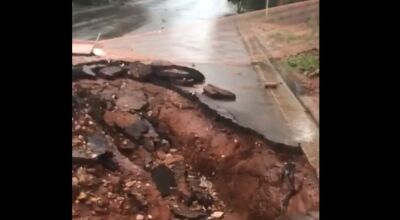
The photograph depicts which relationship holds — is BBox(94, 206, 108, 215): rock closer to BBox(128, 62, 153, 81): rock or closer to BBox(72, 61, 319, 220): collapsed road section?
BBox(72, 61, 319, 220): collapsed road section

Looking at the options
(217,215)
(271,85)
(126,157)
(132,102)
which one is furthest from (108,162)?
(271,85)

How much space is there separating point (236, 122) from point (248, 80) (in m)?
0.10

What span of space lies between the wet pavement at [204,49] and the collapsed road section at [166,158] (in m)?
0.02

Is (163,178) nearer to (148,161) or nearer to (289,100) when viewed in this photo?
(148,161)

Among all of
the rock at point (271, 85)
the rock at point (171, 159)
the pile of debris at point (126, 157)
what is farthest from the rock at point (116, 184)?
the rock at point (271, 85)

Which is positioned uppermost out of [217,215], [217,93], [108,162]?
[217,93]

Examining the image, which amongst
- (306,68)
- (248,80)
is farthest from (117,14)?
(306,68)

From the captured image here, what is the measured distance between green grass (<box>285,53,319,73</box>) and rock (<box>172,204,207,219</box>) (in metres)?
0.39

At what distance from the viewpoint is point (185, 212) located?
963 mm

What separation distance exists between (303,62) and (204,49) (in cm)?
23

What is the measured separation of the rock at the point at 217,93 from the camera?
1.04 metres

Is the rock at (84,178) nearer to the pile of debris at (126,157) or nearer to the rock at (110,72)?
the pile of debris at (126,157)

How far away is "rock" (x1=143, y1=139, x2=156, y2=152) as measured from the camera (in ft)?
3.29
